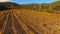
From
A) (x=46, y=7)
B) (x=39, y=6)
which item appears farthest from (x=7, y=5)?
(x=46, y=7)

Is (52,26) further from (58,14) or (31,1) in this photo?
(31,1)

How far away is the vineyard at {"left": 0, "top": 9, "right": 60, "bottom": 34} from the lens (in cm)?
324

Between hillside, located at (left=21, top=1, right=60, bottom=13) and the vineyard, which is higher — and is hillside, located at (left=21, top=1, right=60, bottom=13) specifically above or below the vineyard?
above

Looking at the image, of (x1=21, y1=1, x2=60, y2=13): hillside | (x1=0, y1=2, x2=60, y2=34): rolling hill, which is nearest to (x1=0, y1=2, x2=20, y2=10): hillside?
(x1=0, y1=2, x2=60, y2=34): rolling hill

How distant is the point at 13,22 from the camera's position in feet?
11.7

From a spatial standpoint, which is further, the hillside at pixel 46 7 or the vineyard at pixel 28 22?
the hillside at pixel 46 7

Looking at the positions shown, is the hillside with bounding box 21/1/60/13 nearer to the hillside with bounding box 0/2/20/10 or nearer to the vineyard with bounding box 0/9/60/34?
the vineyard with bounding box 0/9/60/34

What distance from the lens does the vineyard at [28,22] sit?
324 centimetres

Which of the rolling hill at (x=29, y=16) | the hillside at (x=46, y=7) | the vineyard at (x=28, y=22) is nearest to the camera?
the vineyard at (x=28, y=22)

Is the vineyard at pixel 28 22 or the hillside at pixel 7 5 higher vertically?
the hillside at pixel 7 5

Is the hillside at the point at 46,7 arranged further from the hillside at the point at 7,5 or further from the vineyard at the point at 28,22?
the hillside at the point at 7,5

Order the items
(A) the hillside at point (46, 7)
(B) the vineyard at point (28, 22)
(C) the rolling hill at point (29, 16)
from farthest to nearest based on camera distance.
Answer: (A) the hillside at point (46, 7) → (C) the rolling hill at point (29, 16) → (B) the vineyard at point (28, 22)

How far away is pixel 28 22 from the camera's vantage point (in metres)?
3.61

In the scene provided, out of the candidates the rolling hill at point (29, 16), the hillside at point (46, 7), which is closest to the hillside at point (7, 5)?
the rolling hill at point (29, 16)
